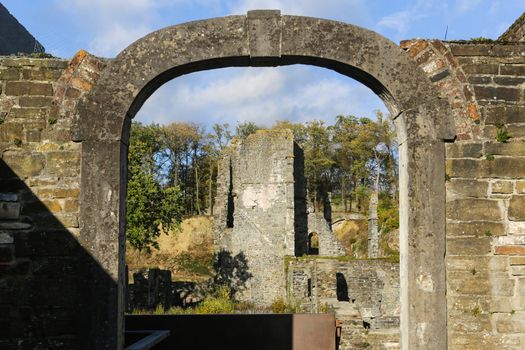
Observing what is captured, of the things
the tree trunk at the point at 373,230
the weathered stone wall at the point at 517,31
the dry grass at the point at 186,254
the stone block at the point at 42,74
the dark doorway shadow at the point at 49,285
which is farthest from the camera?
the dry grass at the point at 186,254

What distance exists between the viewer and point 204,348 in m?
6.29

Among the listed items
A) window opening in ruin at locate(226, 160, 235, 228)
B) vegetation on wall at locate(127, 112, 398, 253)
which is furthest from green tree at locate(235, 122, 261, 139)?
window opening in ruin at locate(226, 160, 235, 228)

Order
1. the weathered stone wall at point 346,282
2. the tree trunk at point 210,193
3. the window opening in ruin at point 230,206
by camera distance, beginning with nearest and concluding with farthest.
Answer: the weathered stone wall at point 346,282
the window opening in ruin at point 230,206
the tree trunk at point 210,193

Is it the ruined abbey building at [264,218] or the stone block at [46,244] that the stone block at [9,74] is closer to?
the stone block at [46,244]

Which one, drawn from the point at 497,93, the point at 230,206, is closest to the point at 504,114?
the point at 497,93

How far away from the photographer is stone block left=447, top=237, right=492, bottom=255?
4.66 m

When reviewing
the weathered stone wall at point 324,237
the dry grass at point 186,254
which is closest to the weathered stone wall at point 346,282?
the weathered stone wall at point 324,237

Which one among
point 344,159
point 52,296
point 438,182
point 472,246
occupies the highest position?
point 344,159

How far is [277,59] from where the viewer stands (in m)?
4.93

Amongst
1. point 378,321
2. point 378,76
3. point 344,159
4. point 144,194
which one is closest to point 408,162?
point 378,76

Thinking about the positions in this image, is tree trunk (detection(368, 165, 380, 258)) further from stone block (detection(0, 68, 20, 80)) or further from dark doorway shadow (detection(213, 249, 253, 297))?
stone block (detection(0, 68, 20, 80))

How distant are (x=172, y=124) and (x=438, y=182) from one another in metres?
36.7

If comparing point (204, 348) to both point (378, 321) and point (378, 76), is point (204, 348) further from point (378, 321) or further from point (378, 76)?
point (378, 321)

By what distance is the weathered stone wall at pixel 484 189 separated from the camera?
463cm
